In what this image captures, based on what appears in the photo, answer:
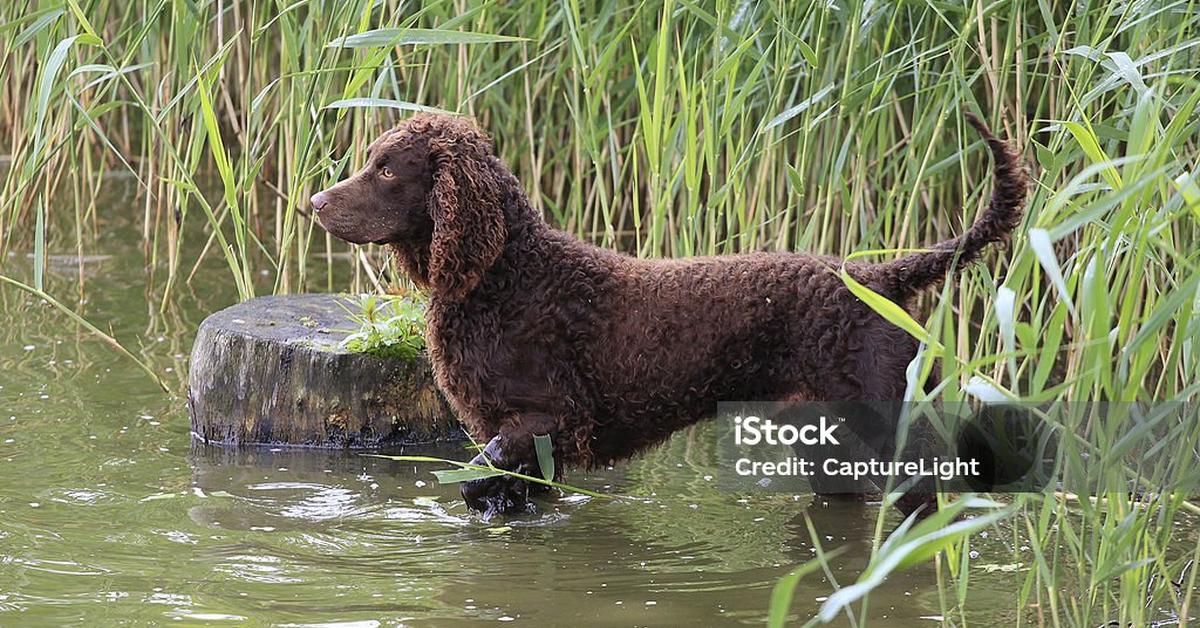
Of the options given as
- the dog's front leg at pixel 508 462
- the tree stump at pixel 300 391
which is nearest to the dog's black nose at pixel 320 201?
the dog's front leg at pixel 508 462

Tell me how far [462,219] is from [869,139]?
4.33ft

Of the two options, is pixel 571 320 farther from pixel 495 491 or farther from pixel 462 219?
pixel 495 491

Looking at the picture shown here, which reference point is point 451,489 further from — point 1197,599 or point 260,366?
point 1197,599

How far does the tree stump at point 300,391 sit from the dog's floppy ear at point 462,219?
2.61 ft

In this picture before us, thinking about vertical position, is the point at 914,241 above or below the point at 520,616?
above

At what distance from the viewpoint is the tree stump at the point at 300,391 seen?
4.54 meters

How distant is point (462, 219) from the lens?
3.81m

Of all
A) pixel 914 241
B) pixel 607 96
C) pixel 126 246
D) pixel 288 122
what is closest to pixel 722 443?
pixel 914 241

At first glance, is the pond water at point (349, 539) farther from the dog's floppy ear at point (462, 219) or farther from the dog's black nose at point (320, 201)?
the dog's black nose at point (320, 201)

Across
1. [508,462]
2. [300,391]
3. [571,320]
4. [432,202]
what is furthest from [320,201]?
[300,391]

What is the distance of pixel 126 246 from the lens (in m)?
7.22

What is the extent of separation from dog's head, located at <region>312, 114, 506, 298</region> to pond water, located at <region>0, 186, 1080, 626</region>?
0.70 metres

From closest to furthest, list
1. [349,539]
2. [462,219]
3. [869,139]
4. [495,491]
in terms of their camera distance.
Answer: [349,539] → [462,219] → [495,491] → [869,139]

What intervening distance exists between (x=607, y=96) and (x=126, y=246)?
3386 mm
